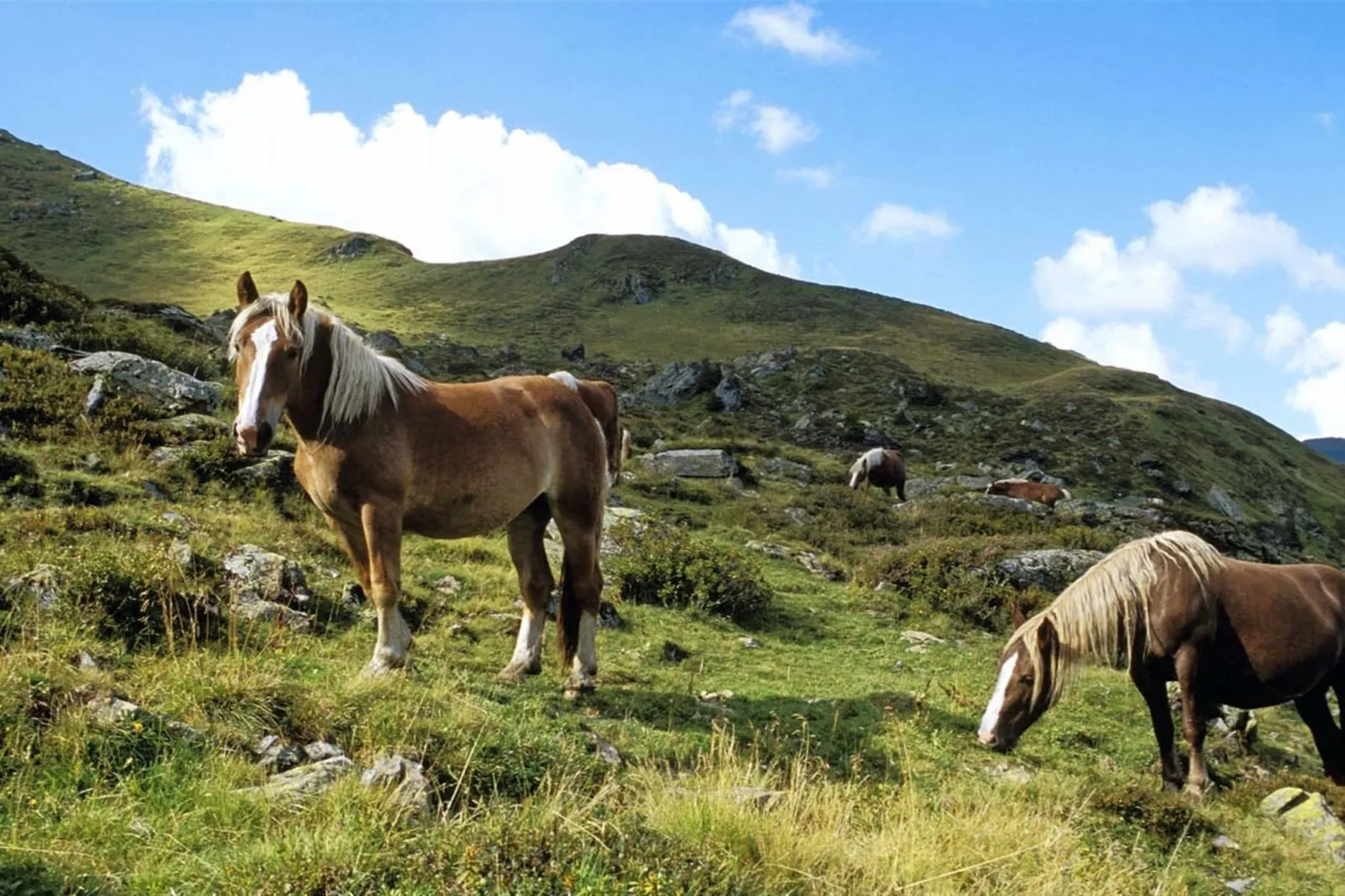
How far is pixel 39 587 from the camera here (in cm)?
653

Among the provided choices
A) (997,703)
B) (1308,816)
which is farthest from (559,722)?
A: (1308,816)

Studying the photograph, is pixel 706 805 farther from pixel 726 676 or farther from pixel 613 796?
pixel 726 676

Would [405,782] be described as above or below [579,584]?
below

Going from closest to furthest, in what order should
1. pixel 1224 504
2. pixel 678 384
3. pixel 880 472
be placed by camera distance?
pixel 880 472 → pixel 1224 504 → pixel 678 384

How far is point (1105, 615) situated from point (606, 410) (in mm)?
4747

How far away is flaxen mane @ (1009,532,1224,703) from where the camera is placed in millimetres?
7582

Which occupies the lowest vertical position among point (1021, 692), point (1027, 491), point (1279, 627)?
point (1021, 692)

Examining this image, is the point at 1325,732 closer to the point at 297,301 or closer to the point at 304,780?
the point at 304,780

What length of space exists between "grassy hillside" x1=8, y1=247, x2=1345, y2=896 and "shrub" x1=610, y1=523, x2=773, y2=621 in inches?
3.0

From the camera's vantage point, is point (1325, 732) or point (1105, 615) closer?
point (1105, 615)

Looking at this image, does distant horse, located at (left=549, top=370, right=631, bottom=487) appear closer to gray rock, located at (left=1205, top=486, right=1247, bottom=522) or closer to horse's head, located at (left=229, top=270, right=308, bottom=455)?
horse's head, located at (left=229, top=270, right=308, bottom=455)

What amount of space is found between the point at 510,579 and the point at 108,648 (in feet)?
17.5

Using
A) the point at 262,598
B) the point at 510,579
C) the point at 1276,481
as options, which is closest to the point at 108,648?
the point at 262,598

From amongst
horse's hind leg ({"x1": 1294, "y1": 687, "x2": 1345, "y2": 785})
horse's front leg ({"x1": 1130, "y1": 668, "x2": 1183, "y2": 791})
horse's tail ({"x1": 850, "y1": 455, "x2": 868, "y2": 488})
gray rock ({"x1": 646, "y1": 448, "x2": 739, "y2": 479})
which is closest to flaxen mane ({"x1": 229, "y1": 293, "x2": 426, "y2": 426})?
horse's front leg ({"x1": 1130, "y1": 668, "x2": 1183, "y2": 791})
